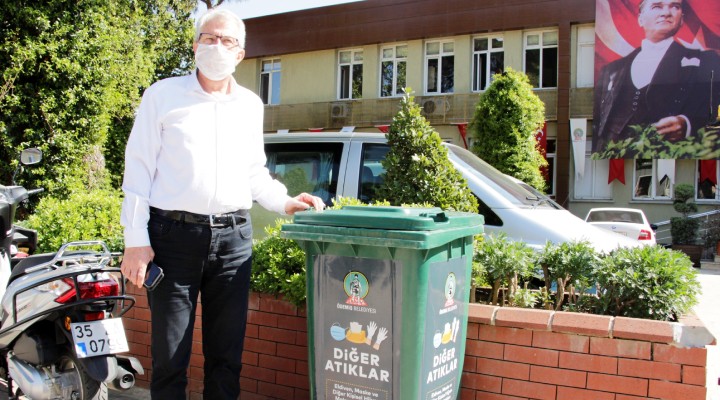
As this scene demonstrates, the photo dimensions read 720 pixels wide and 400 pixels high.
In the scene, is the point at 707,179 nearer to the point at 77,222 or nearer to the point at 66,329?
the point at 77,222

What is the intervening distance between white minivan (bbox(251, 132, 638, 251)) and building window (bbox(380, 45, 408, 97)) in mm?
18708

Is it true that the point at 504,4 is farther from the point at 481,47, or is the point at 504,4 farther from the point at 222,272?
the point at 222,272

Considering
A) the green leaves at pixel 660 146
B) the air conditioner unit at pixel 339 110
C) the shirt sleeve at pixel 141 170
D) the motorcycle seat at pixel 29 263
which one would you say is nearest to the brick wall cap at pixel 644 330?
the shirt sleeve at pixel 141 170

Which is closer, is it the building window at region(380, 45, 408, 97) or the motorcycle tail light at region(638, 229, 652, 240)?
the motorcycle tail light at region(638, 229, 652, 240)

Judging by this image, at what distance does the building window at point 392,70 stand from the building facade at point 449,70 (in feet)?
0.12

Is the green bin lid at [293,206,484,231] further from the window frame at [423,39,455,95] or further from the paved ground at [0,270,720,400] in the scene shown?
the window frame at [423,39,455,95]

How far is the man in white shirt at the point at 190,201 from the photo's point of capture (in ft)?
9.78

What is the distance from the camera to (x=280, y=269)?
4.13 meters

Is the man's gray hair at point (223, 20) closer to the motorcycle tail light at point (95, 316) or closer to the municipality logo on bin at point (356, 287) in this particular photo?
the municipality logo on bin at point (356, 287)

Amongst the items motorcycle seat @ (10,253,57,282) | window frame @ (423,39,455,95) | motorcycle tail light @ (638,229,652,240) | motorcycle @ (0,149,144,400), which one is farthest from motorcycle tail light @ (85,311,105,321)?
window frame @ (423,39,455,95)

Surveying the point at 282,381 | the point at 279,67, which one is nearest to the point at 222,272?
the point at 282,381

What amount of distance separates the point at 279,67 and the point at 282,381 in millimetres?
24403

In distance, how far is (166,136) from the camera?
3010 mm

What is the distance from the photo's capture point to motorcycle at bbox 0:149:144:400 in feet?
11.4
